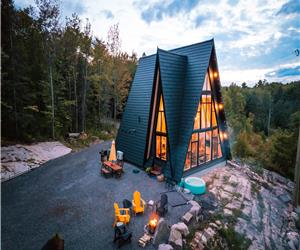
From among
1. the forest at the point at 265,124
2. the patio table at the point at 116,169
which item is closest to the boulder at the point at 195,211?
the patio table at the point at 116,169

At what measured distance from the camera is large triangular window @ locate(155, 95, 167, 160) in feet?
28.0

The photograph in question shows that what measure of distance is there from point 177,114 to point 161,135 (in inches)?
51.3

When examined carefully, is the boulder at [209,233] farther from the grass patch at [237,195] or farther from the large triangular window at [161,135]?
the large triangular window at [161,135]

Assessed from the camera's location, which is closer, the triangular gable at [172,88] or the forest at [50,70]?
the triangular gable at [172,88]

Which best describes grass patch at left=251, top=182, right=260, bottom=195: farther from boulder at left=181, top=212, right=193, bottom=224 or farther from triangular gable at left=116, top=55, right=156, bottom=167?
triangular gable at left=116, top=55, right=156, bottom=167

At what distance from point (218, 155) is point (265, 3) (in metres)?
7.83

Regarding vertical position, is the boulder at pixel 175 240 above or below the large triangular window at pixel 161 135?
below

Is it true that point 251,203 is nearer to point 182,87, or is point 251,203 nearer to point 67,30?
point 182,87

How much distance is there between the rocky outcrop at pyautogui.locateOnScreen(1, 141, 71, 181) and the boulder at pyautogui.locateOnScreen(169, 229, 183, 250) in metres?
7.73

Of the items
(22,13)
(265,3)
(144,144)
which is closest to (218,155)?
(144,144)

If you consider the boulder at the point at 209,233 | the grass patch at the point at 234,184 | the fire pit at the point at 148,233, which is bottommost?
the boulder at the point at 209,233

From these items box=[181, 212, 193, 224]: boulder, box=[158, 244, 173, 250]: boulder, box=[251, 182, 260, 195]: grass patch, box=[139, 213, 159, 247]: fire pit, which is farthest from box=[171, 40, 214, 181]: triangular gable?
box=[251, 182, 260, 195]: grass patch

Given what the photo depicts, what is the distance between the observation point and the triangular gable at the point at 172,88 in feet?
26.5

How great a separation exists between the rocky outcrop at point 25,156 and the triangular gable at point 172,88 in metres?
7.37
